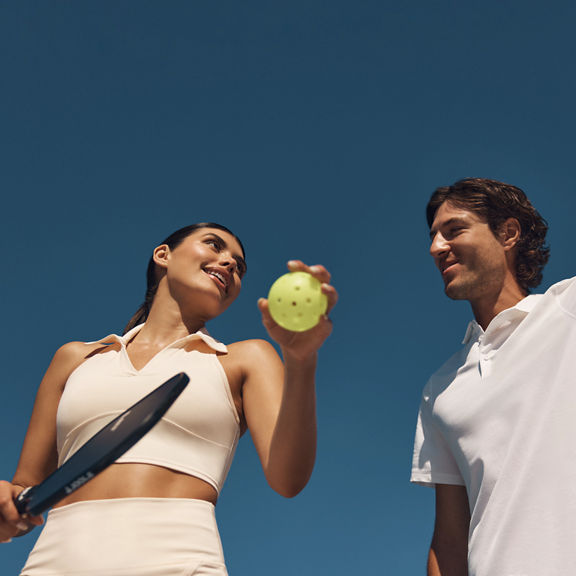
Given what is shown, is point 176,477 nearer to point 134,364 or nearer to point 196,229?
point 134,364

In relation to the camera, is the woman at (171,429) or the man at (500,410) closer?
the woman at (171,429)

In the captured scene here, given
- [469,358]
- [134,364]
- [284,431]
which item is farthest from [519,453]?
[134,364]

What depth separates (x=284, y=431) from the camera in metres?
3.35

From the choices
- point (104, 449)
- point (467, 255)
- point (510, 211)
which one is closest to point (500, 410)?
point (467, 255)

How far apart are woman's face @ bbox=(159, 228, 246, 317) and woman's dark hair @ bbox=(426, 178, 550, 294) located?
2.48 m

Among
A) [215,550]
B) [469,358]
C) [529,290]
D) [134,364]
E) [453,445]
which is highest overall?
[529,290]

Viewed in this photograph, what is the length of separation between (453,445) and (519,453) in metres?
0.67

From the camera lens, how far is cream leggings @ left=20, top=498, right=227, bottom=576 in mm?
3186

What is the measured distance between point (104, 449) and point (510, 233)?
471 centimetres

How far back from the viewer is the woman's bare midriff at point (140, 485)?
347 cm

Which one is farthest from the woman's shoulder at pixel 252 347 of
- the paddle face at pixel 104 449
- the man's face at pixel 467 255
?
the man's face at pixel 467 255

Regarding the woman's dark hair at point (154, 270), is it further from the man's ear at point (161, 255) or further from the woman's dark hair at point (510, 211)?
the woman's dark hair at point (510, 211)

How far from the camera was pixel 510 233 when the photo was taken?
6.02 metres

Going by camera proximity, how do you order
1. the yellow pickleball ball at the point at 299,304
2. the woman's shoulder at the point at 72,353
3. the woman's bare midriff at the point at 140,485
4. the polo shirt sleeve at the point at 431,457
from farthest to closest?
the polo shirt sleeve at the point at 431,457 → the woman's shoulder at the point at 72,353 → the woman's bare midriff at the point at 140,485 → the yellow pickleball ball at the point at 299,304
